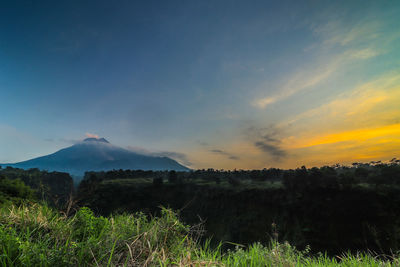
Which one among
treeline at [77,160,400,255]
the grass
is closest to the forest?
treeline at [77,160,400,255]

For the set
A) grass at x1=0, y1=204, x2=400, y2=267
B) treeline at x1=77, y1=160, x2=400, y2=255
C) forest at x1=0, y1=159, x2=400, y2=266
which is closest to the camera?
grass at x1=0, y1=204, x2=400, y2=267

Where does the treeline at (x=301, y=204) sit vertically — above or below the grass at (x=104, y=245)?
below

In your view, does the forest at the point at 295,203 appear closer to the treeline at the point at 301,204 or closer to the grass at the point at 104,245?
the treeline at the point at 301,204

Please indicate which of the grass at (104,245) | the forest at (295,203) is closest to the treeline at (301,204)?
the forest at (295,203)

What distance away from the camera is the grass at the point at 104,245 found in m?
2.82

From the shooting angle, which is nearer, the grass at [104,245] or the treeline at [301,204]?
the grass at [104,245]

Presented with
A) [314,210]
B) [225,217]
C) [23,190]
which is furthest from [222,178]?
[23,190]

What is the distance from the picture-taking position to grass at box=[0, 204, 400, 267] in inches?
111

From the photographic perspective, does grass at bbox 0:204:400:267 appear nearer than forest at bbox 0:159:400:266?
Yes

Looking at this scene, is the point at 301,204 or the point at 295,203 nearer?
the point at 301,204

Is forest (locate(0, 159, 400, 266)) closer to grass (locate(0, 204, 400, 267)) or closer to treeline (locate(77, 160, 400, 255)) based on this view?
treeline (locate(77, 160, 400, 255))

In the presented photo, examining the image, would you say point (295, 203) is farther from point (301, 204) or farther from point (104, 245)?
point (104, 245)

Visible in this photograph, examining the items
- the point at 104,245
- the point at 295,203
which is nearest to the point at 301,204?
the point at 295,203

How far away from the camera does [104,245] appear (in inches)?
129
